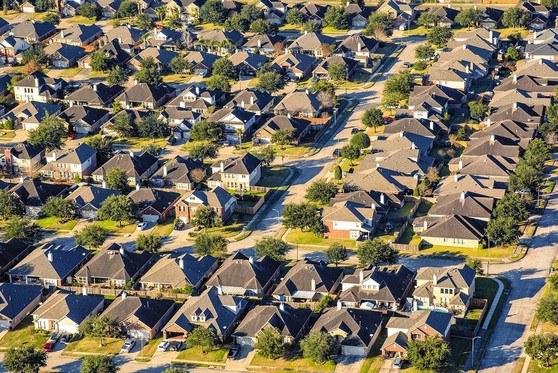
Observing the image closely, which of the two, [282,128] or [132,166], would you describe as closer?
[132,166]

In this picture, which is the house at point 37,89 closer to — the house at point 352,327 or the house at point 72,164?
the house at point 72,164

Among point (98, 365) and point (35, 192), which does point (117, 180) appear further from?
point (98, 365)

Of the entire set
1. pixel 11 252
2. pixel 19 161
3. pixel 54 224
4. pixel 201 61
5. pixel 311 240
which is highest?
pixel 11 252

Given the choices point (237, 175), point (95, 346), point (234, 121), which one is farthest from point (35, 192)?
point (95, 346)

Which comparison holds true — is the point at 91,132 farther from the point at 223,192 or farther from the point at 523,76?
the point at 523,76

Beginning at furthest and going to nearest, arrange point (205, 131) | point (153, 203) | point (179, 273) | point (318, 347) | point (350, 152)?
point (205, 131) → point (350, 152) → point (153, 203) → point (179, 273) → point (318, 347)

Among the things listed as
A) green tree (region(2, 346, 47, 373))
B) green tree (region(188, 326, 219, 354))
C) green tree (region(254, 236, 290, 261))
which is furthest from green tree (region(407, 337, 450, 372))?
green tree (region(2, 346, 47, 373))

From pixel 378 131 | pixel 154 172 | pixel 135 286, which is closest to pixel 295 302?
pixel 135 286

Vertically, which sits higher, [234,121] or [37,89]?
[234,121]
